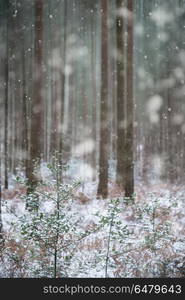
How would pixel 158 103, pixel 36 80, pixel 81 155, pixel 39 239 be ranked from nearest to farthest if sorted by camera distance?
pixel 39 239 → pixel 36 80 → pixel 158 103 → pixel 81 155

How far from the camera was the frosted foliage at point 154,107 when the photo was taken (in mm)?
25188

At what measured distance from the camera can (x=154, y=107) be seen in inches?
1063

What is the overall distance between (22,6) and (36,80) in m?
9.88

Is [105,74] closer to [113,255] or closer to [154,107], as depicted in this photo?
[113,255]

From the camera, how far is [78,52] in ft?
89.0

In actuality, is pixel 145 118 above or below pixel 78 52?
below

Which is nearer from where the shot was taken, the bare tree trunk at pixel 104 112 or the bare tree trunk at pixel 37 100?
the bare tree trunk at pixel 37 100

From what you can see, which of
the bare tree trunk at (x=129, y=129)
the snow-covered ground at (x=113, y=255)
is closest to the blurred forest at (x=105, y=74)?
the bare tree trunk at (x=129, y=129)

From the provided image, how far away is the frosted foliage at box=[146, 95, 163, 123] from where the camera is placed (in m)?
25.2

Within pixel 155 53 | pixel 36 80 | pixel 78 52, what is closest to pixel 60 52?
pixel 78 52

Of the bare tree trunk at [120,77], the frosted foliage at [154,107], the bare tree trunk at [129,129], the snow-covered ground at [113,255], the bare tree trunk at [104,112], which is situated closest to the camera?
the snow-covered ground at [113,255]

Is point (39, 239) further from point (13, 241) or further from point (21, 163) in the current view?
point (21, 163)

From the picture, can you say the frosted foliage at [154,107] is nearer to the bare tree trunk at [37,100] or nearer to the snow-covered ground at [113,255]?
the bare tree trunk at [37,100]

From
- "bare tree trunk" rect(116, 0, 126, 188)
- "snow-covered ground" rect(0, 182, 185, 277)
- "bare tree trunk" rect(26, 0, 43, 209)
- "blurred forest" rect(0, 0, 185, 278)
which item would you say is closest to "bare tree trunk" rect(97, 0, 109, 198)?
"blurred forest" rect(0, 0, 185, 278)
